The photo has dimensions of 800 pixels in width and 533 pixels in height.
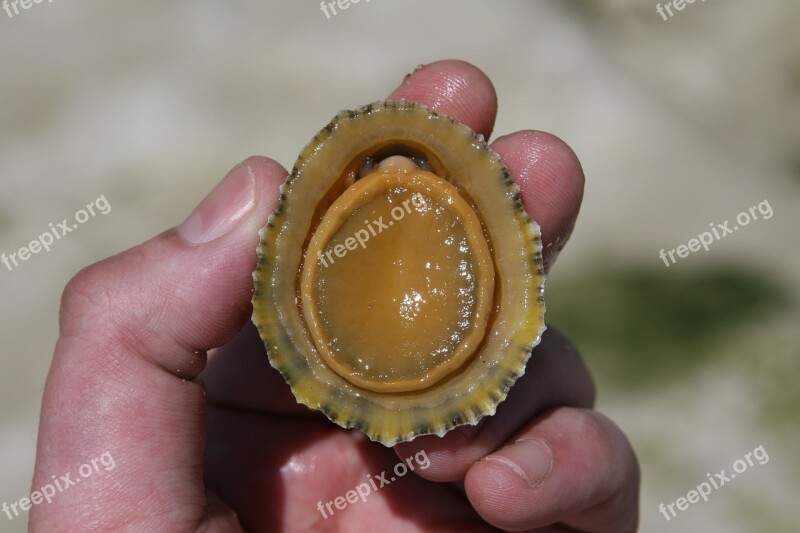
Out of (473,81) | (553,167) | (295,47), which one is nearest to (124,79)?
(295,47)

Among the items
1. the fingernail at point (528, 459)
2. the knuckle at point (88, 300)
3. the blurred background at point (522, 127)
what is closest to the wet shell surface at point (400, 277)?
the fingernail at point (528, 459)

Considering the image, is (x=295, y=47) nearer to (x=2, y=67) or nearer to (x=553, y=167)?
(x=2, y=67)

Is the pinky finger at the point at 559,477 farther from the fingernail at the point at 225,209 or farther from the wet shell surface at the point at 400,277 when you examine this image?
the fingernail at the point at 225,209

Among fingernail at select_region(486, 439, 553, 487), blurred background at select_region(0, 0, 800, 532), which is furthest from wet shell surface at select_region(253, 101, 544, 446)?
blurred background at select_region(0, 0, 800, 532)

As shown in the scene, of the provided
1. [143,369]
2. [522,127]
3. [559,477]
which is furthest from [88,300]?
[522,127]

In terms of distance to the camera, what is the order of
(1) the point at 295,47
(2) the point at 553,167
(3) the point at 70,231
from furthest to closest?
(1) the point at 295,47 → (3) the point at 70,231 → (2) the point at 553,167

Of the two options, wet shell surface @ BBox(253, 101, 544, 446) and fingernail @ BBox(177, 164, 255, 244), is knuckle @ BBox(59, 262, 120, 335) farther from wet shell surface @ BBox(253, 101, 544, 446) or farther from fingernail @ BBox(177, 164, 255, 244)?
wet shell surface @ BBox(253, 101, 544, 446)
